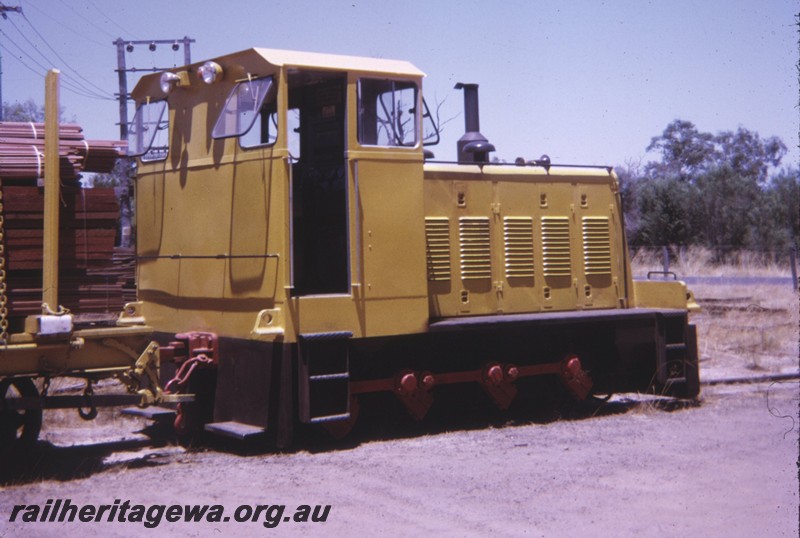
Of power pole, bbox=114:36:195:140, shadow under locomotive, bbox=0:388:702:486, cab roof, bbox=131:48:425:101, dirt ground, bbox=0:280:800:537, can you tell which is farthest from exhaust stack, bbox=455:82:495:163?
power pole, bbox=114:36:195:140

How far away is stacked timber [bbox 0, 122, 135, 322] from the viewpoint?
6.88 metres

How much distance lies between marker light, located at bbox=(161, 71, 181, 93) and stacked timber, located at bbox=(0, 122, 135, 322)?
5.55 ft

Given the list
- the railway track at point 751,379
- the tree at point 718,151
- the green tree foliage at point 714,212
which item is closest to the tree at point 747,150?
the tree at point 718,151

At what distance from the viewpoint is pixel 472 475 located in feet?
22.7

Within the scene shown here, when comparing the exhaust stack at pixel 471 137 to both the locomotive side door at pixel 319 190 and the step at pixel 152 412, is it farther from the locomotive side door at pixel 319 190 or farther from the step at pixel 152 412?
the step at pixel 152 412

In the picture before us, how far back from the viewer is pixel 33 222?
274 inches

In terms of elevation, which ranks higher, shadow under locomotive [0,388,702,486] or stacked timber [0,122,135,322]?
stacked timber [0,122,135,322]

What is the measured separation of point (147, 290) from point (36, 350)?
8.61 ft

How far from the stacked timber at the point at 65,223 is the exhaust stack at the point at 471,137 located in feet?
13.4

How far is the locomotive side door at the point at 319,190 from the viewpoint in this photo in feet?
29.8

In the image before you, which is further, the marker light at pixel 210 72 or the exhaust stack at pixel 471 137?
the exhaust stack at pixel 471 137

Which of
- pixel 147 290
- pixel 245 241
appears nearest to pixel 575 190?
pixel 245 241

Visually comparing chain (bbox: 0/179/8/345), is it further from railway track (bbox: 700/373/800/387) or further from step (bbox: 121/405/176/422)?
railway track (bbox: 700/373/800/387)

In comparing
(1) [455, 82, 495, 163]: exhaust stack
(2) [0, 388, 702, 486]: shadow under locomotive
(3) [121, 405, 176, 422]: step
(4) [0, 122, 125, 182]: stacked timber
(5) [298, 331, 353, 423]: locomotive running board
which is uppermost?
(1) [455, 82, 495, 163]: exhaust stack
